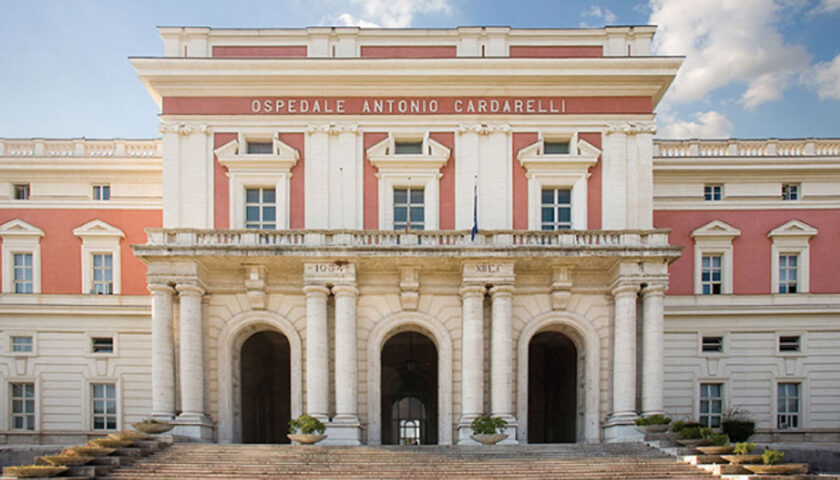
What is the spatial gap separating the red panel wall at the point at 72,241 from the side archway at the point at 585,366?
17.5 m

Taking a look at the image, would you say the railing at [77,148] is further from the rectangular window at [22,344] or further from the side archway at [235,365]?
the side archway at [235,365]

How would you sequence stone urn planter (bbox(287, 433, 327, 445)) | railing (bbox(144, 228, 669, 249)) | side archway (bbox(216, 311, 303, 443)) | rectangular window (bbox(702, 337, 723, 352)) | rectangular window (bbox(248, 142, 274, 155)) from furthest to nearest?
rectangular window (bbox(702, 337, 723, 352)) < rectangular window (bbox(248, 142, 274, 155)) < side archway (bbox(216, 311, 303, 443)) < railing (bbox(144, 228, 669, 249)) < stone urn planter (bbox(287, 433, 327, 445))

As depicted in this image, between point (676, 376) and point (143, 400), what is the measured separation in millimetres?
24363

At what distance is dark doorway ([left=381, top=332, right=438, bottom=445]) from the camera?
130 feet

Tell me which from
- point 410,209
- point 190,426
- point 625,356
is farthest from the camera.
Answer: point 410,209

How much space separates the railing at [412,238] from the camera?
30672 millimetres

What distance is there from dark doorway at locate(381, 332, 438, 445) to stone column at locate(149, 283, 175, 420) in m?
11.8

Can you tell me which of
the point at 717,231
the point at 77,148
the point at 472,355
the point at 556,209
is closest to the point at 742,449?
the point at 472,355

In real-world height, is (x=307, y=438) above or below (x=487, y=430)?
below

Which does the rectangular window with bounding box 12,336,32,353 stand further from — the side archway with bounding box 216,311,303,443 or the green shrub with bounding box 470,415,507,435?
the green shrub with bounding box 470,415,507,435

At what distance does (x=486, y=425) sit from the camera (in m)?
28.7

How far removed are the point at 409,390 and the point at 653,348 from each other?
48.4 feet

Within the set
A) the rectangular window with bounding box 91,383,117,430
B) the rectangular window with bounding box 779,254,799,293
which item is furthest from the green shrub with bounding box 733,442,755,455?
the rectangular window with bounding box 91,383,117,430

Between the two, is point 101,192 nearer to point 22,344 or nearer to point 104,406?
point 22,344
